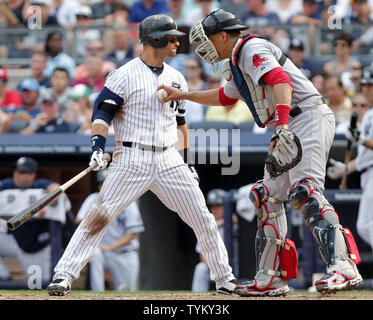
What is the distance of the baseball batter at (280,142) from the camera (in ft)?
14.5

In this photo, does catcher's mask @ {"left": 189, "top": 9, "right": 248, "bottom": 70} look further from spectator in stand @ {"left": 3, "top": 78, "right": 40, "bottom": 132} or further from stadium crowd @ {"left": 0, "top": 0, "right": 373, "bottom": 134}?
spectator in stand @ {"left": 3, "top": 78, "right": 40, "bottom": 132}

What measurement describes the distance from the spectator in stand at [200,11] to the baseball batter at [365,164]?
3.45 m

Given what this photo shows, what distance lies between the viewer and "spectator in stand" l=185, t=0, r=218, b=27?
35.2 ft

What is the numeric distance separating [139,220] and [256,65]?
4054mm

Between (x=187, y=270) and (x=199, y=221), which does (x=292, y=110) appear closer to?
(x=199, y=221)

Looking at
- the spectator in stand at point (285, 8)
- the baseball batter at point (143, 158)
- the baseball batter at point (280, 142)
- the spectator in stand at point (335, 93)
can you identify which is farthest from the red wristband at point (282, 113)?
the spectator in stand at point (285, 8)

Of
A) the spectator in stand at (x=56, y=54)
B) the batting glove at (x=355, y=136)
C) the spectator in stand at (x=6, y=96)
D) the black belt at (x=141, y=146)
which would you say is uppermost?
the spectator in stand at (x=56, y=54)

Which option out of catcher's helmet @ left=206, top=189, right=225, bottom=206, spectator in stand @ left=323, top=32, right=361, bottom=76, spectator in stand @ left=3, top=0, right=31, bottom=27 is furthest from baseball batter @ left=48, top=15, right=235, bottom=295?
spectator in stand @ left=3, top=0, right=31, bottom=27

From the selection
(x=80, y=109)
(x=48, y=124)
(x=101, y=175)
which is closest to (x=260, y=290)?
(x=101, y=175)

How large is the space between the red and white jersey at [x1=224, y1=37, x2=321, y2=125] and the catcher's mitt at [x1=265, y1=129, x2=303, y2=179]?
0.37m

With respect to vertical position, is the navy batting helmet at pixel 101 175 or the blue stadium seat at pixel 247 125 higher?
the blue stadium seat at pixel 247 125

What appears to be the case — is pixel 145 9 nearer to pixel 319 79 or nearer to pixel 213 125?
pixel 319 79

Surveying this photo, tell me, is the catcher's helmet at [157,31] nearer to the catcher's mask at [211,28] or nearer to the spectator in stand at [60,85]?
the catcher's mask at [211,28]
